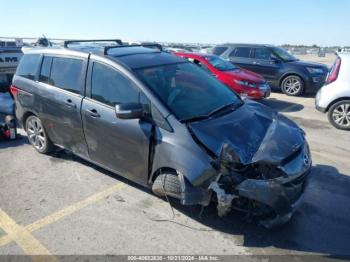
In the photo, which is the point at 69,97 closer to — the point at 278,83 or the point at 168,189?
the point at 168,189

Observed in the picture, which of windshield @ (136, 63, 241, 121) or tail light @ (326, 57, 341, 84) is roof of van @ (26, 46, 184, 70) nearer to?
windshield @ (136, 63, 241, 121)

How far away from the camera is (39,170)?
16.4 feet

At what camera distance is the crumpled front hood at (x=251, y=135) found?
3.33 metres

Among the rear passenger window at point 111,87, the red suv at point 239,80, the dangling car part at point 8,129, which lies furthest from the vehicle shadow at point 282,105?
the dangling car part at point 8,129

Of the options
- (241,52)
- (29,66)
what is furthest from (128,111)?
(241,52)

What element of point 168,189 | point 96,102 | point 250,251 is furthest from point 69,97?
point 250,251

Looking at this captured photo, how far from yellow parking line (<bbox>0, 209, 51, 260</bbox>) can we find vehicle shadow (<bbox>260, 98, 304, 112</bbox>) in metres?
7.17

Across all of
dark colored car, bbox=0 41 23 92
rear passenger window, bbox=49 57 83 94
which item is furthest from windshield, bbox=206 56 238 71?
rear passenger window, bbox=49 57 83 94

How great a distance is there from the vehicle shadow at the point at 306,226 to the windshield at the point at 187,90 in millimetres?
1199

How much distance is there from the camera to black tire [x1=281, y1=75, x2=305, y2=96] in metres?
10.7

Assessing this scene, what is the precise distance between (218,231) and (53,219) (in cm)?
191

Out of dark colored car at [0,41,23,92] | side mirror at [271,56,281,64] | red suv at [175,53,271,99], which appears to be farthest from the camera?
side mirror at [271,56,281,64]

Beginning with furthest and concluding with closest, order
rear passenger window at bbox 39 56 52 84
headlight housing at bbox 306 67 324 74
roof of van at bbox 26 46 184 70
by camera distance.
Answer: headlight housing at bbox 306 67 324 74, rear passenger window at bbox 39 56 52 84, roof of van at bbox 26 46 184 70

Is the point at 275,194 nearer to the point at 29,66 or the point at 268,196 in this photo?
the point at 268,196
